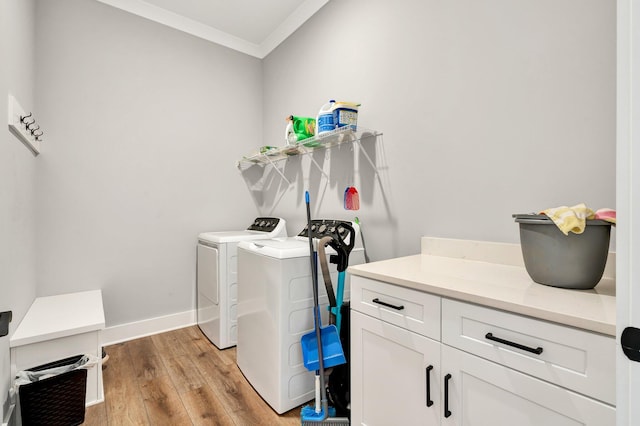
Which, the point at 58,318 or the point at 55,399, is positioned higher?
the point at 58,318

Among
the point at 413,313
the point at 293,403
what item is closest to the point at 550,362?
the point at 413,313

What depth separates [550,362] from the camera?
0.78m

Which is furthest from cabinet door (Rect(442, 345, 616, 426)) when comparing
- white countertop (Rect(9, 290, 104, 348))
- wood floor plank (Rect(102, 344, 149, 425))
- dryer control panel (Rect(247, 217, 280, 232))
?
dryer control panel (Rect(247, 217, 280, 232))

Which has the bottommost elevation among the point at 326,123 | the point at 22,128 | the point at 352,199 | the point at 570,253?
the point at 570,253

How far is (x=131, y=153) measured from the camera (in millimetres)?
2617

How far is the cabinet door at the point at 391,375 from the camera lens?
1.04 m

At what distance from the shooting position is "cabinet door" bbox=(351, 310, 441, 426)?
3.42 feet

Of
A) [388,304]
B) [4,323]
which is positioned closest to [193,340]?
[4,323]

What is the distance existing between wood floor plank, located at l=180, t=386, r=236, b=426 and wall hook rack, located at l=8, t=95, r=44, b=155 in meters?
1.75

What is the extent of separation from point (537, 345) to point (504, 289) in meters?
0.21

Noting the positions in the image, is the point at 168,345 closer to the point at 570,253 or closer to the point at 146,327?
the point at 146,327

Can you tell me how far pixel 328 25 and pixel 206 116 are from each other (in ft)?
4.70

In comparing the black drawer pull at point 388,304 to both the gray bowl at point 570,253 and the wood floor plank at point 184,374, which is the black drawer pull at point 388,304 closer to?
the gray bowl at point 570,253

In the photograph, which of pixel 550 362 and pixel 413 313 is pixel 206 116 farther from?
pixel 550 362
